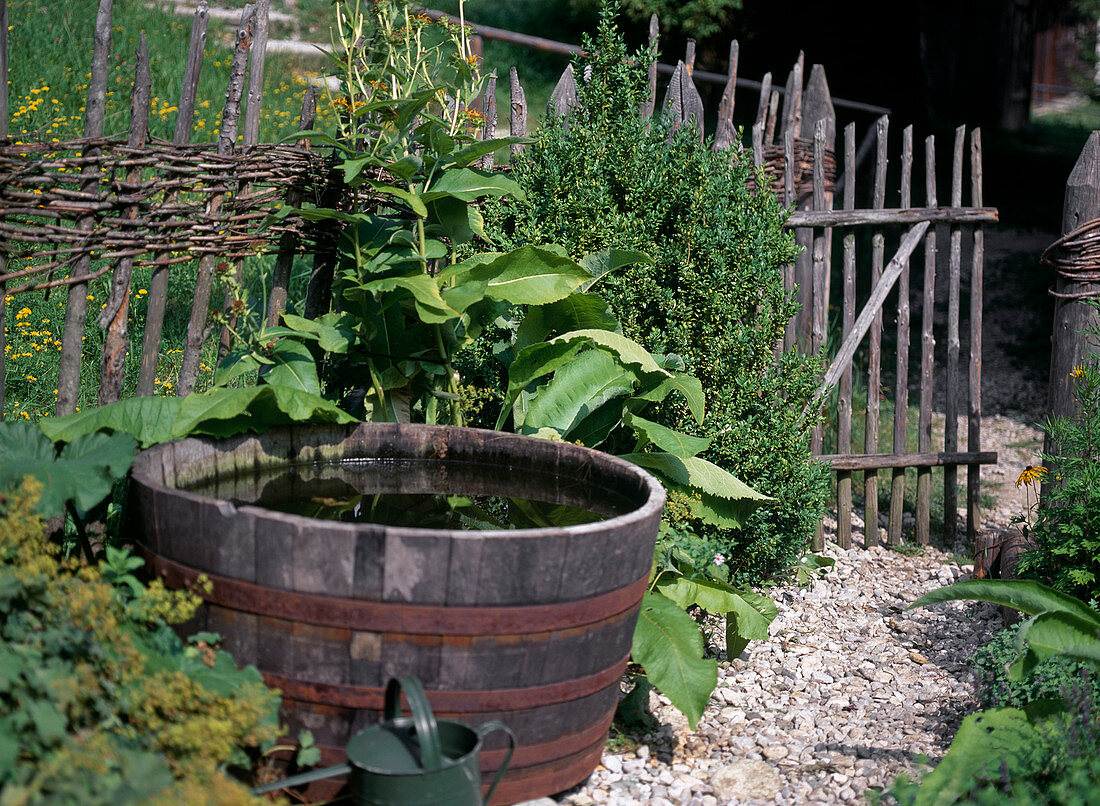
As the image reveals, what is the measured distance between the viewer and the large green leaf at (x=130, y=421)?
2779mm

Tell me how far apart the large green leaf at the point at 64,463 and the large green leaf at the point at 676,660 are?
159cm

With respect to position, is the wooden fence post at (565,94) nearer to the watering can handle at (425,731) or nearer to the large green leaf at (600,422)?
the large green leaf at (600,422)

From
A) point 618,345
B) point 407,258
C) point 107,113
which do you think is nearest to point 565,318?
point 618,345

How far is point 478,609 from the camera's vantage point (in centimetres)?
226

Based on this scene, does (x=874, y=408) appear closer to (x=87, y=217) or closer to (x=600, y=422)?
(x=600, y=422)

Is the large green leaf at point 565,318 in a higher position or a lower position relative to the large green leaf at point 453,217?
lower

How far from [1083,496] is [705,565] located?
1.58 m

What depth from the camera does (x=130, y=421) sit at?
2848mm

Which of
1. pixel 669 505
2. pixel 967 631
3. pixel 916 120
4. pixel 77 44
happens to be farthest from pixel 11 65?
pixel 916 120

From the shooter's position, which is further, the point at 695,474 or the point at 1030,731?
the point at 695,474

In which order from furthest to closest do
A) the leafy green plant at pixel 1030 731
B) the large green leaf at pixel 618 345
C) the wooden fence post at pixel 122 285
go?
1. the large green leaf at pixel 618 345
2. the wooden fence post at pixel 122 285
3. the leafy green plant at pixel 1030 731

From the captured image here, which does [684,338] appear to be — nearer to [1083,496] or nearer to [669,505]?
[669,505]

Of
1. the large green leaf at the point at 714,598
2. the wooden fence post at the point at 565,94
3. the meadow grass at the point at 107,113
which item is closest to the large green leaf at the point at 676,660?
the large green leaf at the point at 714,598

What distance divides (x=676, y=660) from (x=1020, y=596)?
1.06m
